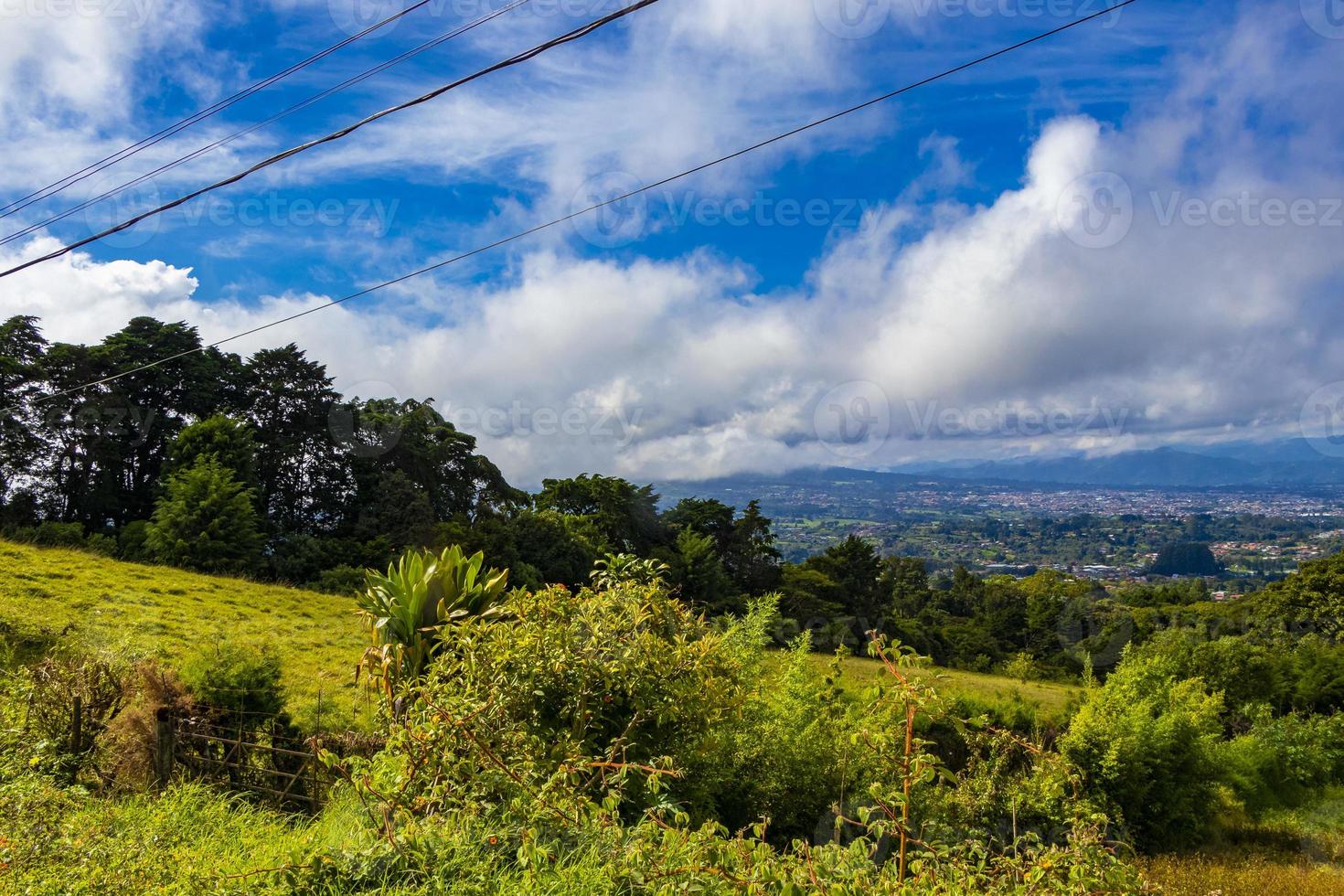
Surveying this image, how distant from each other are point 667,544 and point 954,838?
1066 inches

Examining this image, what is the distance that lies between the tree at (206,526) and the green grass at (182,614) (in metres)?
1.60

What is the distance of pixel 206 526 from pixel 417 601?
16.7 m

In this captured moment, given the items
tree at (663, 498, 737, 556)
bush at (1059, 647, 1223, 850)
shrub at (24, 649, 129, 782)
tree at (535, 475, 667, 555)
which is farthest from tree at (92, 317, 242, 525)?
bush at (1059, 647, 1223, 850)

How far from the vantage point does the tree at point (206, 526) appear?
62.9 feet

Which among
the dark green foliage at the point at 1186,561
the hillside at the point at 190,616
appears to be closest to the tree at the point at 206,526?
the hillside at the point at 190,616

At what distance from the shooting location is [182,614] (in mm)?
12938

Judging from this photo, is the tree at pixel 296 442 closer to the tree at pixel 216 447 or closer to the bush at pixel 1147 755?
the tree at pixel 216 447

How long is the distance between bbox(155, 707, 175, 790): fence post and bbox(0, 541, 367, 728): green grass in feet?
5.07

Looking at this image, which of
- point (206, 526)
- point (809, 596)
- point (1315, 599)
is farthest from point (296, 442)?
point (1315, 599)

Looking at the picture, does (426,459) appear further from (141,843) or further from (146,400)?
(141,843)

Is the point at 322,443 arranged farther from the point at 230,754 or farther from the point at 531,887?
the point at 531,887

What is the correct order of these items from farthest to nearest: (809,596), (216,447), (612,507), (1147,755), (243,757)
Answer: (612,507) < (809,596) < (216,447) < (1147,755) < (243,757)

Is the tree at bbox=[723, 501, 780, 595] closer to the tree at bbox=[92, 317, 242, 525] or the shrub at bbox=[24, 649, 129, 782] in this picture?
the tree at bbox=[92, 317, 242, 525]

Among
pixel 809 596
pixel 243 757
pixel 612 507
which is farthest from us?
pixel 612 507
